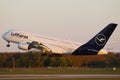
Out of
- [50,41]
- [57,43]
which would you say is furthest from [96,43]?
[50,41]

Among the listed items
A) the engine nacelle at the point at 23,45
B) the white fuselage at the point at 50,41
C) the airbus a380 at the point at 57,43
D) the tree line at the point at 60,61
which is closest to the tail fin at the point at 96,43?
the airbus a380 at the point at 57,43

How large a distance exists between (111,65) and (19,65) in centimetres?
2863

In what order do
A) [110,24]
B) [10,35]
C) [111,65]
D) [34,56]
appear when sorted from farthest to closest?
1. [34,56]
2. [111,65]
3. [10,35]
4. [110,24]

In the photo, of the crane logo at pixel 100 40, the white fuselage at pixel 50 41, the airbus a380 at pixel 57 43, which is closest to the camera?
the crane logo at pixel 100 40

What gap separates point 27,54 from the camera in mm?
135750

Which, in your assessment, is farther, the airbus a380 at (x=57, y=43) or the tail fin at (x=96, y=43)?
the airbus a380 at (x=57, y=43)

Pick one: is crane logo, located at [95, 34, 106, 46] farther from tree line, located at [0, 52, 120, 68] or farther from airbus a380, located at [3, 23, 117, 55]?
tree line, located at [0, 52, 120, 68]

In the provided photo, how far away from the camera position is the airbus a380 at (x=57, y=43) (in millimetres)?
84875

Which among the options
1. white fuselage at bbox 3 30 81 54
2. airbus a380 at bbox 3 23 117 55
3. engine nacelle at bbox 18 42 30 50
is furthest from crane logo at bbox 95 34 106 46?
engine nacelle at bbox 18 42 30 50

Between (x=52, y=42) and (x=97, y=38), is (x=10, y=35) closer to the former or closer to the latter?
(x=52, y=42)

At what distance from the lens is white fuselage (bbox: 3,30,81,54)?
87375 millimetres

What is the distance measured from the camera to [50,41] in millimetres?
88562

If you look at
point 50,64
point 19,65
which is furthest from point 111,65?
point 19,65

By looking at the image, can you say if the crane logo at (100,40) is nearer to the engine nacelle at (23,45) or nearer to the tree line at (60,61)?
the engine nacelle at (23,45)
